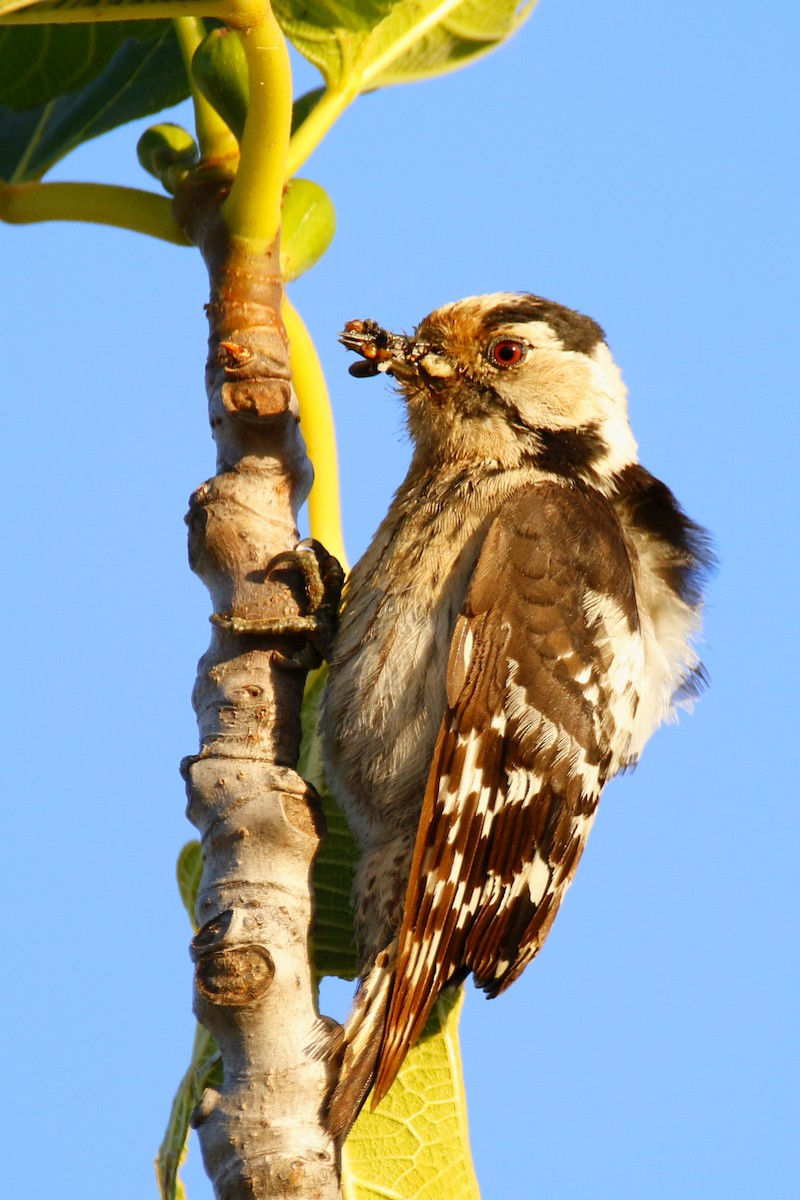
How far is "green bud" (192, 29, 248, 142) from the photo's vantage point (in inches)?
102

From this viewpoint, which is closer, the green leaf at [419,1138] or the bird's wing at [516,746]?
the green leaf at [419,1138]

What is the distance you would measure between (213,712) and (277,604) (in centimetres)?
23

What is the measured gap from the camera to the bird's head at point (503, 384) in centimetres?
389

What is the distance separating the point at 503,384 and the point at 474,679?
106 cm

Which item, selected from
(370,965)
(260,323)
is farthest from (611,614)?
(260,323)

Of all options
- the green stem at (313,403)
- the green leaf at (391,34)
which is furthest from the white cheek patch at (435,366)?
the green stem at (313,403)

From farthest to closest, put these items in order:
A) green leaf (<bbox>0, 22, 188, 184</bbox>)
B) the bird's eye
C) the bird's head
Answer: the bird's eye
the bird's head
green leaf (<bbox>0, 22, 188, 184</bbox>)

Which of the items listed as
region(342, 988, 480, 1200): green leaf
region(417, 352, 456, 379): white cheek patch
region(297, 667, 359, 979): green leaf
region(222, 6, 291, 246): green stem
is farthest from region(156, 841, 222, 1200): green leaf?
region(417, 352, 456, 379): white cheek patch

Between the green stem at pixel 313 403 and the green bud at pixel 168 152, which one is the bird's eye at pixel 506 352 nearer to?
the green stem at pixel 313 403

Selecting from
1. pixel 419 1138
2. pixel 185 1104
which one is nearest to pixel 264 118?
pixel 185 1104

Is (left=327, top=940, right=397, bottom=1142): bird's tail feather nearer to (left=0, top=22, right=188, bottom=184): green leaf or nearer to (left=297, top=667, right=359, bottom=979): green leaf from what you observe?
(left=297, top=667, right=359, bottom=979): green leaf

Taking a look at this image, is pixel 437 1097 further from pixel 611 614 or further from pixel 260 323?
pixel 260 323

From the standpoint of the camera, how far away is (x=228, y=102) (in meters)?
2.64

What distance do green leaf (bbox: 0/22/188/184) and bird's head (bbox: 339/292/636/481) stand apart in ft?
2.54
